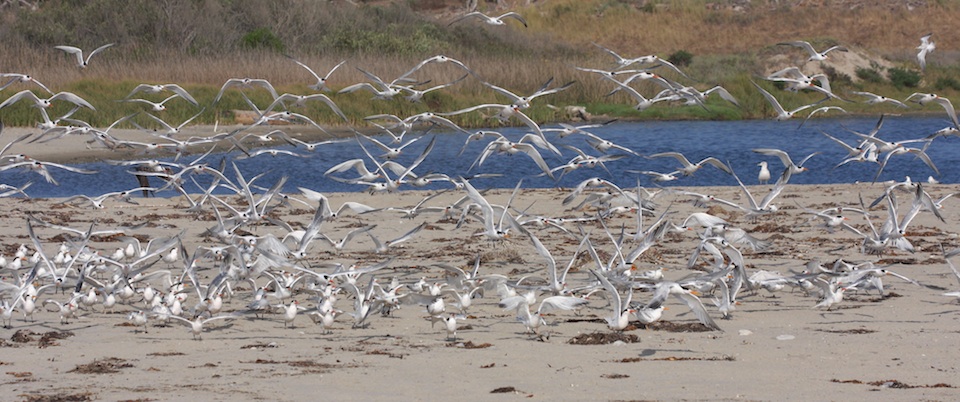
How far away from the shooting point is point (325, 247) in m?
16.0

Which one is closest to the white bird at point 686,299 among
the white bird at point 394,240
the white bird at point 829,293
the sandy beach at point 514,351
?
the sandy beach at point 514,351

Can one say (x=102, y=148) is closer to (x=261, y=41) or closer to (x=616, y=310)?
(x=261, y=41)

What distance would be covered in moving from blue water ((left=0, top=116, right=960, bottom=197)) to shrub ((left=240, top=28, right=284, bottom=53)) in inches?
346

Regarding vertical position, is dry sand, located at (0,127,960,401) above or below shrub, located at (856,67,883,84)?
above

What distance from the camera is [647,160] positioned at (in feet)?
109

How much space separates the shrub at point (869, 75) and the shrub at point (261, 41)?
23.7 m

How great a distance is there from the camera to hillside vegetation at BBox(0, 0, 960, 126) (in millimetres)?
39156

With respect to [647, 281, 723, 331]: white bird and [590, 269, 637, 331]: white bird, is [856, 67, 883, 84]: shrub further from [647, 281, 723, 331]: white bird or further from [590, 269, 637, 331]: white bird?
[590, 269, 637, 331]: white bird

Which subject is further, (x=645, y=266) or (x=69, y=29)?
(x=69, y=29)

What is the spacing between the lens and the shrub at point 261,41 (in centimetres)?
4603

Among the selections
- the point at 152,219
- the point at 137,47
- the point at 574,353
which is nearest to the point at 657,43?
the point at 137,47

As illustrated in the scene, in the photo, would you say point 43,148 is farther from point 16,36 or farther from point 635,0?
point 635,0

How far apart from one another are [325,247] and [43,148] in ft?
54.7

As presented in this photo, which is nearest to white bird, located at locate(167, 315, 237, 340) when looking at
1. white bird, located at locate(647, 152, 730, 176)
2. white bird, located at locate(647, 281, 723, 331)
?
white bird, located at locate(647, 281, 723, 331)
